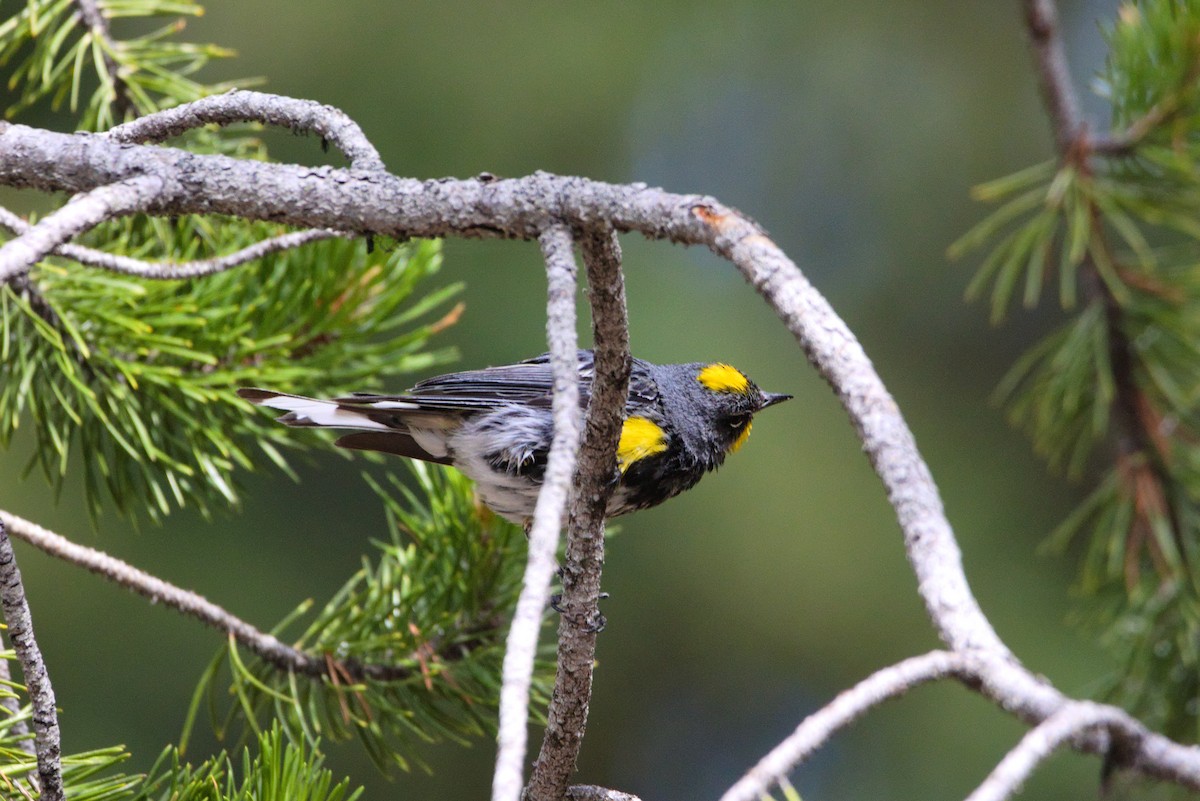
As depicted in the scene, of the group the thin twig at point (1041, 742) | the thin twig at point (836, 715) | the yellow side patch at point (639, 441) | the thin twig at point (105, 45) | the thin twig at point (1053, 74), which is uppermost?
the thin twig at point (105, 45)

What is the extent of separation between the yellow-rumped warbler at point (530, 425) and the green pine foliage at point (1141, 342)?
0.63 meters

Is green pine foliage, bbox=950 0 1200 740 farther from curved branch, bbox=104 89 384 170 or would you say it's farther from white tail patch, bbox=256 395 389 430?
curved branch, bbox=104 89 384 170

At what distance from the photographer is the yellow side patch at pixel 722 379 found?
242 cm

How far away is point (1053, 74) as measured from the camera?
208cm

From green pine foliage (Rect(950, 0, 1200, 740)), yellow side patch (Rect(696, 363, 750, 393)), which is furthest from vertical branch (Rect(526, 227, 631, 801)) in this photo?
green pine foliage (Rect(950, 0, 1200, 740))

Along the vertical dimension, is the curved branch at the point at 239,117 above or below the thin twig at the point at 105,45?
below

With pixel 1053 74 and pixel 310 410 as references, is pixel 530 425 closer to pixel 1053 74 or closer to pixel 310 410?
pixel 310 410

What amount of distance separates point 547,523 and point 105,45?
4.93 feet

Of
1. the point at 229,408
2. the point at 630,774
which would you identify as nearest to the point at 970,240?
the point at 229,408

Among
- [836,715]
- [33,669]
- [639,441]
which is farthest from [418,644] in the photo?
[836,715]

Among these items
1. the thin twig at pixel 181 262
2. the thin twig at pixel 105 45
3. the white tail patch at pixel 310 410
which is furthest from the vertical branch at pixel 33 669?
the thin twig at pixel 105 45

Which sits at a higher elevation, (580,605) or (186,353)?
(186,353)

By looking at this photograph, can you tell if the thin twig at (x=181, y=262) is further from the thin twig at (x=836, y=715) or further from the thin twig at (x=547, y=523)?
the thin twig at (x=836, y=715)

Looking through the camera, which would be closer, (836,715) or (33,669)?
(836,715)
